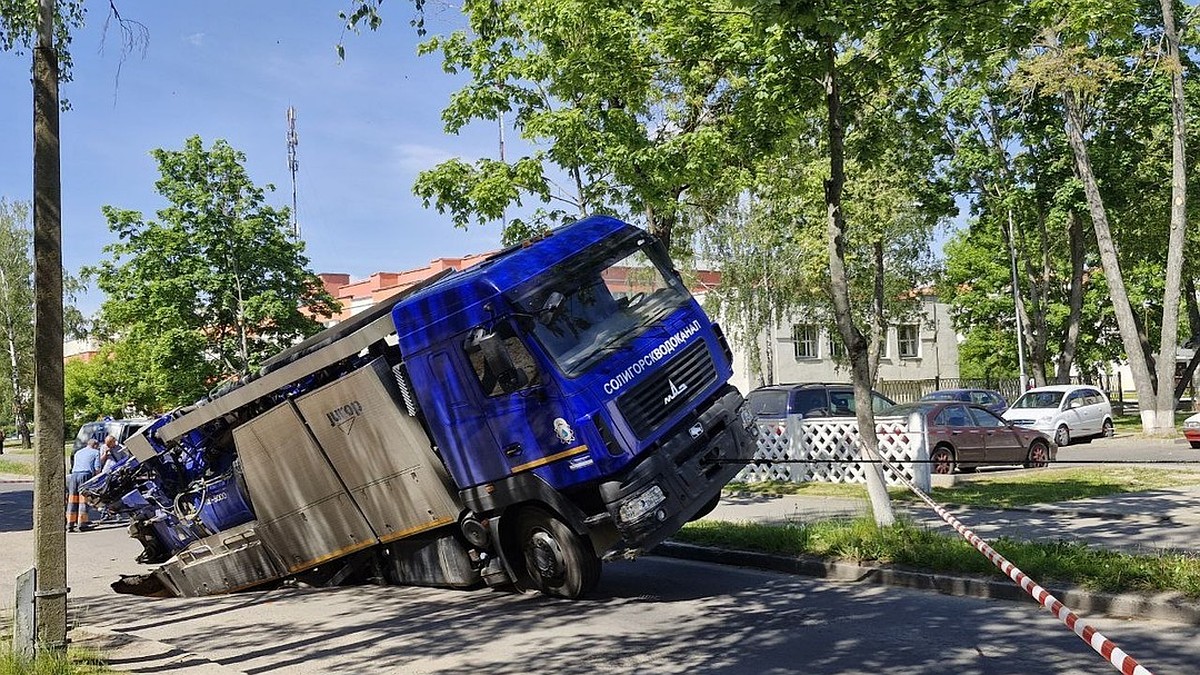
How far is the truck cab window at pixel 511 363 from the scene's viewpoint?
868 cm

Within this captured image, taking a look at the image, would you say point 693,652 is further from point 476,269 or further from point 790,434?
point 790,434

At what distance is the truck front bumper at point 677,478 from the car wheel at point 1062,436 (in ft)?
67.4

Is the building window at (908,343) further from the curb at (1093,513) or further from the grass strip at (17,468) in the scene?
the curb at (1093,513)

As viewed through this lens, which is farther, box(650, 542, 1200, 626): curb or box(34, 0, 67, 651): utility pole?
box(650, 542, 1200, 626): curb

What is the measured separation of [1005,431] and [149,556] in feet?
48.4

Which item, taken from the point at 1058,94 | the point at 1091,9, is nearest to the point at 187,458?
the point at 1091,9

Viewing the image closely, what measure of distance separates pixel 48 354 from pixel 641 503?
4.57 meters

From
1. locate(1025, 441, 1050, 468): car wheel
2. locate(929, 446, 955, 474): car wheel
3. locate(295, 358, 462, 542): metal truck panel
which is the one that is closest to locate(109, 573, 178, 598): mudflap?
locate(295, 358, 462, 542): metal truck panel

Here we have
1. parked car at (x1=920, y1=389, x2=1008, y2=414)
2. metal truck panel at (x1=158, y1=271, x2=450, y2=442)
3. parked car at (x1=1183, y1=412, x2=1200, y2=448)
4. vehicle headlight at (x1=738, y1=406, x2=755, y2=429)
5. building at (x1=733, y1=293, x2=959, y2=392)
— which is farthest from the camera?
building at (x1=733, y1=293, x2=959, y2=392)

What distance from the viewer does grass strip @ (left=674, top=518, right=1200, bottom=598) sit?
24.7 feet

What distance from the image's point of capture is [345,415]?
9844 millimetres

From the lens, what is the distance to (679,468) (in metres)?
8.84

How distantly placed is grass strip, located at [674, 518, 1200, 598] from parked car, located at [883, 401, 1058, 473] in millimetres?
7621

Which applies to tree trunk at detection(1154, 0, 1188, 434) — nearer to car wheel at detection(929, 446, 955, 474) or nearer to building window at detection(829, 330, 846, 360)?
car wheel at detection(929, 446, 955, 474)
